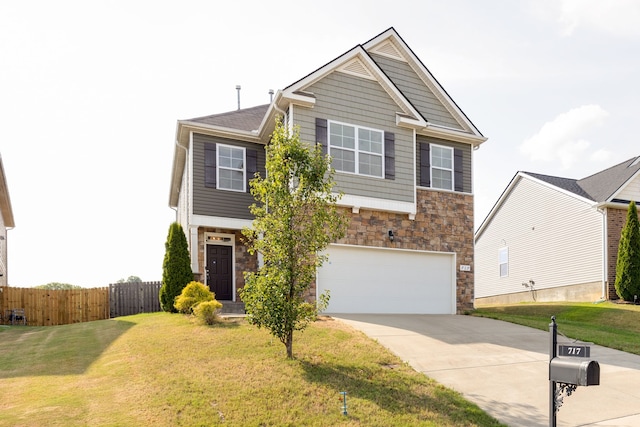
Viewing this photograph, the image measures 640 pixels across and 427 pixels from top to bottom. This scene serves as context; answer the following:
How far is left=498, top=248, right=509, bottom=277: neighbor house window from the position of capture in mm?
26594

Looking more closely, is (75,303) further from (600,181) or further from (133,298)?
(600,181)

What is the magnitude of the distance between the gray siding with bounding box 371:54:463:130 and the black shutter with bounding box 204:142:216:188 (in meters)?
6.31

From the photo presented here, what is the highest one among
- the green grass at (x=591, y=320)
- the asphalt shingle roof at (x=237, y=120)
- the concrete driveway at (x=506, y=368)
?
the asphalt shingle roof at (x=237, y=120)

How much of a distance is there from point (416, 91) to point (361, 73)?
2.93m

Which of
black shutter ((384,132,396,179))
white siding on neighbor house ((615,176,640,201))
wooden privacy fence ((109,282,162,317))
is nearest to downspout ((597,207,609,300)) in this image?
white siding on neighbor house ((615,176,640,201))

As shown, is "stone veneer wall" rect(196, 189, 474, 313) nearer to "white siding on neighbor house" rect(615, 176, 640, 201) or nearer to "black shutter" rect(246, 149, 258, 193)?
"black shutter" rect(246, 149, 258, 193)

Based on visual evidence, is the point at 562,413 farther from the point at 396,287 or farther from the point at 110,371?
the point at 396,287

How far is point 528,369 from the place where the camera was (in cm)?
944

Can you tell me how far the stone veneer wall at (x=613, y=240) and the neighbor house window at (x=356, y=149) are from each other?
11.0m

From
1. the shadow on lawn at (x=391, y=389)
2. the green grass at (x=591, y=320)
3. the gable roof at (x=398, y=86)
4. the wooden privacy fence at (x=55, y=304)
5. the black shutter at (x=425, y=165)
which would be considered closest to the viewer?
the shadow on lawn at (x=391, y=389)

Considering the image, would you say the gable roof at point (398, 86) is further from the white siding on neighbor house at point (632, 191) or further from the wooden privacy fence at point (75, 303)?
the wooden privacy fence at point (75, 303)

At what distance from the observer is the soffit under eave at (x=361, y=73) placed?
15328mm

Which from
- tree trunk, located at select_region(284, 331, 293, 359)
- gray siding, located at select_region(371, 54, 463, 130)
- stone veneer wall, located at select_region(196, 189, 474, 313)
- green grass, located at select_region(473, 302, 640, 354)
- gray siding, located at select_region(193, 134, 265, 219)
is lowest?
green grass, located at select_region(473, 302, 640, 354)

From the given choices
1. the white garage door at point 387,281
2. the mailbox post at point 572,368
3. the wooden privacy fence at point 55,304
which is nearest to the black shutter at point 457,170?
Answer: the white garage door at point 387,281
